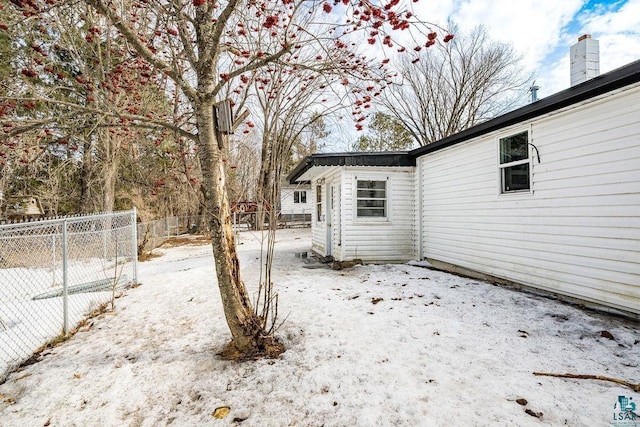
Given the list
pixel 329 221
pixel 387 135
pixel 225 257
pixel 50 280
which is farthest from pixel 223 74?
pixel 387 135

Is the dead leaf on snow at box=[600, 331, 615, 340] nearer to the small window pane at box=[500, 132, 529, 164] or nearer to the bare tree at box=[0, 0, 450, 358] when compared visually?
the small window pane at box=[500, 132, 529, 164]

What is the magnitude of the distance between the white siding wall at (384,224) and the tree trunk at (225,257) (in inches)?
178

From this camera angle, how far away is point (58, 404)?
7.52 ft

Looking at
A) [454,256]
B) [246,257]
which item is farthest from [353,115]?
[246,257]

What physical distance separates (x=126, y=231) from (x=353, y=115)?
6.18 metres

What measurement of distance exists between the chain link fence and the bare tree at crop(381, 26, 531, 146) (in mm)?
14104

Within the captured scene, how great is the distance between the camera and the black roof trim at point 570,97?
3302mm

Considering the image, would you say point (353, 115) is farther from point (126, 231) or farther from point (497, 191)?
point (126, 231)

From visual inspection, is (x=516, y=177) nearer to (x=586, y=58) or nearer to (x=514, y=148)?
(x=514, y=148)

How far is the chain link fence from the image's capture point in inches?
130

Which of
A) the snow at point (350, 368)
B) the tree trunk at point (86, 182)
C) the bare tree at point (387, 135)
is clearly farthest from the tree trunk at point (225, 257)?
the bare tree at point (387, 135)

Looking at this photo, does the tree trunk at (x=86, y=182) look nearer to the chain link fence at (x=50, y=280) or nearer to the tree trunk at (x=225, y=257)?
the chain link fence at (x=50, y=280)

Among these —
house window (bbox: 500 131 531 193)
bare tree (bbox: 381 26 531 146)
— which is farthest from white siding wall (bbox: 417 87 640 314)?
bare tree (bbox: 381 26 531 146)

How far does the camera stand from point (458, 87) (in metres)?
17.1
